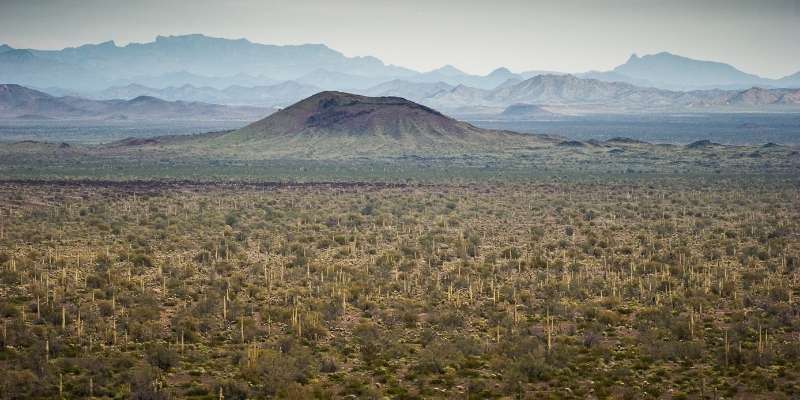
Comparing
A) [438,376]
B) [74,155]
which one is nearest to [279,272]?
[438,376]

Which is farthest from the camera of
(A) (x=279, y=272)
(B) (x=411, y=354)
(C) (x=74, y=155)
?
(C) (x=74, y=155)

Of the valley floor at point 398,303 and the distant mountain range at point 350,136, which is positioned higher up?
the distant mountain range at point 350,136

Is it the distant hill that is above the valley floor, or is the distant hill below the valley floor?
above

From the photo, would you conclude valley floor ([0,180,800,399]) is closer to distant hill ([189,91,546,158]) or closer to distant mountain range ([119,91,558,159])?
distant mountain range ([119,91,558,159])

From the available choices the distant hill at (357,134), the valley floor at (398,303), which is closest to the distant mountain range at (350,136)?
the distant hill at (357,134)

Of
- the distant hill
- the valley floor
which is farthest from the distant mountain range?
the valley floor

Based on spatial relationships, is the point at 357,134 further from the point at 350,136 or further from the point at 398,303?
the point at 398,303

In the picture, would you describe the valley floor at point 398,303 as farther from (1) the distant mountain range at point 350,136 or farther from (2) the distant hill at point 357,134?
(2) the distant hill at point 357,134

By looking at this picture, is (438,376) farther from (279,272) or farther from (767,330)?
(279,272)
